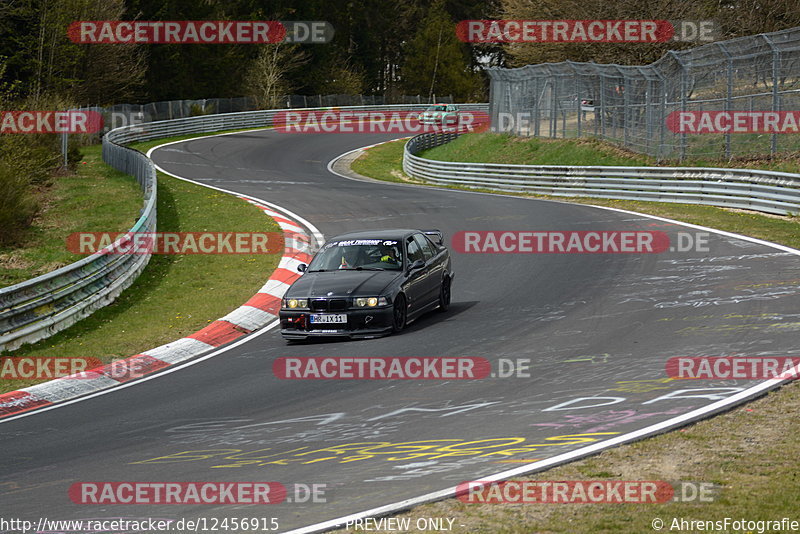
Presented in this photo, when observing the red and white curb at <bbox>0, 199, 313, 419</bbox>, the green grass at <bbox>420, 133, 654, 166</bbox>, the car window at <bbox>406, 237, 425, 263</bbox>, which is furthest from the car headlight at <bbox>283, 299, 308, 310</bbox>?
the green grass at <bbox>420, 133, 654, 166</bbox>

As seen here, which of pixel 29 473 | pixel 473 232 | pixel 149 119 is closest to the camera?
pixel 29 473

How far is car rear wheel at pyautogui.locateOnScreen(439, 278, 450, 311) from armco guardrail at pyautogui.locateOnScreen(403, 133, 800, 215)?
9.32m

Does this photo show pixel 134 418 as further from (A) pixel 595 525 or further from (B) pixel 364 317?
(A) pixel 595 525

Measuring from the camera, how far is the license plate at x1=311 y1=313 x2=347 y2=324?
12.9m

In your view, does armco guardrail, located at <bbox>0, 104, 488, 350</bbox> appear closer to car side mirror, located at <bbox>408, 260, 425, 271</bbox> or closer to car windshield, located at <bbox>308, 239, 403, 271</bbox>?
car windshield, located at <bbox>308, 239, 403, 271</bbox>

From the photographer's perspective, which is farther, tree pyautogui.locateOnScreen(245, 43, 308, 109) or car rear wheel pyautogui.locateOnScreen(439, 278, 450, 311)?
tree pyautogui.locateOnScreen(245, 43, 308, 109)

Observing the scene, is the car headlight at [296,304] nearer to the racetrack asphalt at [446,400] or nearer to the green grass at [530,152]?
the racetrack asphalt at [446,400]

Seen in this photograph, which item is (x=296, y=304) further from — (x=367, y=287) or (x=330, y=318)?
(x=367, y=287)

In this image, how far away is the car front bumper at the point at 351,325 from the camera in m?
12.8

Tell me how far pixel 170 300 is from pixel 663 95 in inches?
703

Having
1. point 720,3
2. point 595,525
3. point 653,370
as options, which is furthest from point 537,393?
point 720,3

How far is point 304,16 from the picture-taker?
87.8 meters

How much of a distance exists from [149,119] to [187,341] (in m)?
48.4

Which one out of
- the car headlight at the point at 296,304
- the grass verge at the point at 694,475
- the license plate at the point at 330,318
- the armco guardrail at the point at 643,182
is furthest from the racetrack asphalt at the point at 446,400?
the armco guardrail at the point at 643,182
